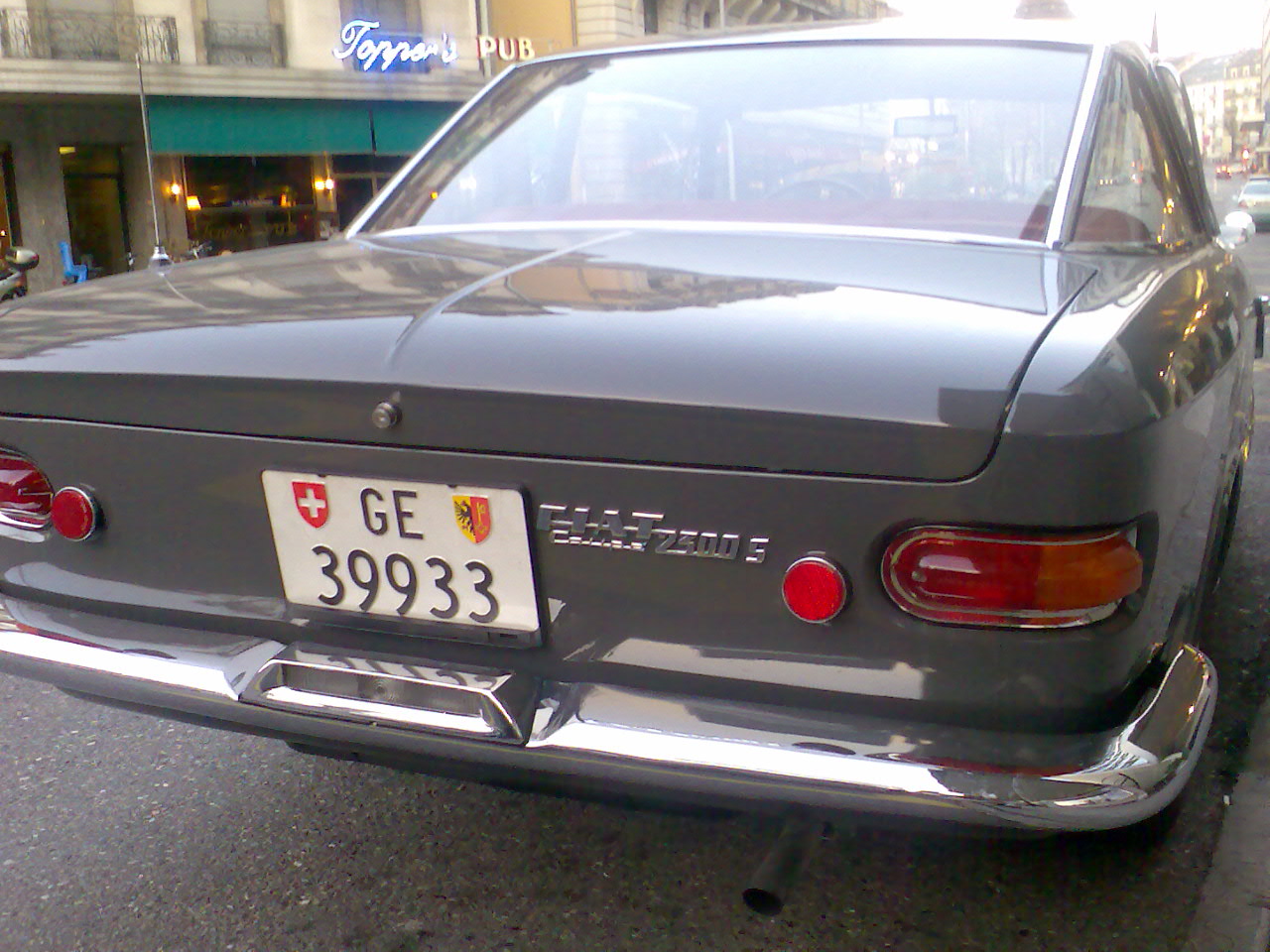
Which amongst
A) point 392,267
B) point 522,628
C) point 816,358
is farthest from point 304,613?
point 816,358

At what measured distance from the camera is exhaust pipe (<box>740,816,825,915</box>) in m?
1.67

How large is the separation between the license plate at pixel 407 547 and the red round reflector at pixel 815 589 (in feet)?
1.18

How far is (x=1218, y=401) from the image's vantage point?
2166 mm

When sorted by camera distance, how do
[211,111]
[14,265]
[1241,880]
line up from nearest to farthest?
[1241,880] → [14,265] → [211,111]

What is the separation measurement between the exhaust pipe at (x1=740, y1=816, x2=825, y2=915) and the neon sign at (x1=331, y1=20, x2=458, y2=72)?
23.9 metres

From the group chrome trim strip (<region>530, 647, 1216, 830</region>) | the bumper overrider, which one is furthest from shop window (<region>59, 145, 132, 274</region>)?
chrome trim strip (<region>530, 647, 1216, 830</region>)

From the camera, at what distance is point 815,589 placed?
1.56 metres

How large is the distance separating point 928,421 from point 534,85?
76.8 inches

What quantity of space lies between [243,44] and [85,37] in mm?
2648

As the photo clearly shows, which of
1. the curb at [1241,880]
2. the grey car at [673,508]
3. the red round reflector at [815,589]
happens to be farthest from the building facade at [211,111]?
the red round reflector at [815,589]

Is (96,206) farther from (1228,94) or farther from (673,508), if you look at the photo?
(1228,94)

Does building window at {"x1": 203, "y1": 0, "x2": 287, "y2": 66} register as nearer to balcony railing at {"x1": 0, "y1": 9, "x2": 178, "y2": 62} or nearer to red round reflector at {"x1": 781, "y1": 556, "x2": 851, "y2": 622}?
balcony railing at {"x1": 0, "y1": 9, "x2": 178, "y2": 62}

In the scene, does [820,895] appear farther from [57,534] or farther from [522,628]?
[57,534]

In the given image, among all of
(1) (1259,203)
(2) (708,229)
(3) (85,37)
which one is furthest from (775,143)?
(1) (1259,203)
